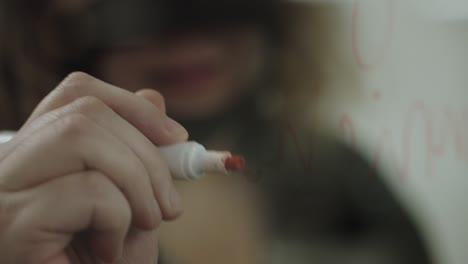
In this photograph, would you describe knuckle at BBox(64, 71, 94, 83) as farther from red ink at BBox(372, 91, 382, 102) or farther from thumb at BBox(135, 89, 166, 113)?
red ink at BBox(372, 91, 382, 102)

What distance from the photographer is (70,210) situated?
1.11 ft

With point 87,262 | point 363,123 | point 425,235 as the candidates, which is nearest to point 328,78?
point 363,123

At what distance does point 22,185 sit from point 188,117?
0.39 metres

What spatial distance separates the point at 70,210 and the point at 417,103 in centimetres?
36

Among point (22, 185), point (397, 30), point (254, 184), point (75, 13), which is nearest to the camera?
point (22, 185)

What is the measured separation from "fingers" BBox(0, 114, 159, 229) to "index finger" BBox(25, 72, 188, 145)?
29 mm

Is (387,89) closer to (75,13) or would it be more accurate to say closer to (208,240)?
(208,240)

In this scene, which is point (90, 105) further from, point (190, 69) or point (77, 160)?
point (190, 69)

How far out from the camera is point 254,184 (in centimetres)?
63

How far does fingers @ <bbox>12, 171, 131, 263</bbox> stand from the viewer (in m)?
0.34

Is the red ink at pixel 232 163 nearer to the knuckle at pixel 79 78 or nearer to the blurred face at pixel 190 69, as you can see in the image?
the knuckle at pixel 79 78

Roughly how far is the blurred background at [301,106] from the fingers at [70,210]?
0.90 ft

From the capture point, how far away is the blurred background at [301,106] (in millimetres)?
527

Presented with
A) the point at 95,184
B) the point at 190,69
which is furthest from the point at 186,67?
the point at 95,184
